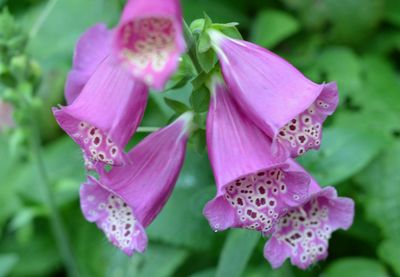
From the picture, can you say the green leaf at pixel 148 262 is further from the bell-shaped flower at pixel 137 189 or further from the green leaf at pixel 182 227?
the bell-shaped flower at pixel 137 189

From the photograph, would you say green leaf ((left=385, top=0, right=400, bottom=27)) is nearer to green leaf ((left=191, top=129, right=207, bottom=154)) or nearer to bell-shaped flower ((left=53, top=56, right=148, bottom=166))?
green leaf ((left=191, top=129, right=207, bottom=154))

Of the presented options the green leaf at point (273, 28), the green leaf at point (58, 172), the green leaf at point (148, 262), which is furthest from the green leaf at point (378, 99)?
the green leaf at point (58, 172)

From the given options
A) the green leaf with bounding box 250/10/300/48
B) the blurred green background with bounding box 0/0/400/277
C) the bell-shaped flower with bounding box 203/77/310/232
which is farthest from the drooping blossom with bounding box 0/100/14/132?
the bell-shaped flower with bounding box 203/77/310/232

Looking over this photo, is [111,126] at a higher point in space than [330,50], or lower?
higher

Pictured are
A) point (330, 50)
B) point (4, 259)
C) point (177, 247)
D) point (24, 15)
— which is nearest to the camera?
point (4, 259)

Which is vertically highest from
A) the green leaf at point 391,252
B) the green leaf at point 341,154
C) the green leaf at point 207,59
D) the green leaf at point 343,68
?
the green leaf at point 207,59

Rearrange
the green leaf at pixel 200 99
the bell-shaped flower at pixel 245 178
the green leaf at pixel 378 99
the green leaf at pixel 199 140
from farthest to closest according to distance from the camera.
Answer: the green leaf at pixel 378 99
the green leaf at pixel 199 140
the green leaf at pixel 200 99
the bell-shaped flower at pixel 245 178

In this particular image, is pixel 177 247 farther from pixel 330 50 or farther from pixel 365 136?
pixel 330 50

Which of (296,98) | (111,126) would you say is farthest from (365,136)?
(111,126)
